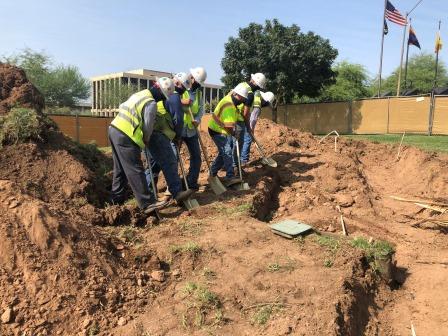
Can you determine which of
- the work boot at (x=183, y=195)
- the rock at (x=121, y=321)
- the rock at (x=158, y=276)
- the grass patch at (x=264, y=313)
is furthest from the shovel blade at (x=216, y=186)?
the rock at (x=121, y=321)

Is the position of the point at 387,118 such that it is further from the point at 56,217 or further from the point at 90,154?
the point at 56,217

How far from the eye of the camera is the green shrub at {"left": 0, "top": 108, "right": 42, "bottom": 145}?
227 inches

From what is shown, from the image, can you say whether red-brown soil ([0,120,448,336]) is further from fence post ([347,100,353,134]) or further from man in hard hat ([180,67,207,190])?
fence post ([347,100,353,134])

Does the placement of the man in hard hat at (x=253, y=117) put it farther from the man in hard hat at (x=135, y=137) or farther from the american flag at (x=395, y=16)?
the american flag at (x=395, y=16)

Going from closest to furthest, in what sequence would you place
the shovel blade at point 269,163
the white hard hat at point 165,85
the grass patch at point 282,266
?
the grass patch at point 282,266, the white hard hat at point 165,85, the shovel blade at point 269,163

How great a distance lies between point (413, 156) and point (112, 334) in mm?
8778

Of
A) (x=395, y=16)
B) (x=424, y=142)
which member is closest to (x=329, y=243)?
(x=424, y=142)

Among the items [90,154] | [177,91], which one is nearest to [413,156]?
[177,91]

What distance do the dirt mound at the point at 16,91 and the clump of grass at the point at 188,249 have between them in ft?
13.0

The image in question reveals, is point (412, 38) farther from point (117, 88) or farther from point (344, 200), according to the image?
point (117, 88)

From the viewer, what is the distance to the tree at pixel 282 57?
23.9 m

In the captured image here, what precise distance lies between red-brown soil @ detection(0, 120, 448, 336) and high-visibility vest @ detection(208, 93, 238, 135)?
3.75ft

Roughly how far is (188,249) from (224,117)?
3317 millimetres

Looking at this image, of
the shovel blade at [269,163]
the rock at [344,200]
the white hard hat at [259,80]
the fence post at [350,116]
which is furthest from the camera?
the fence post at [350,116]
